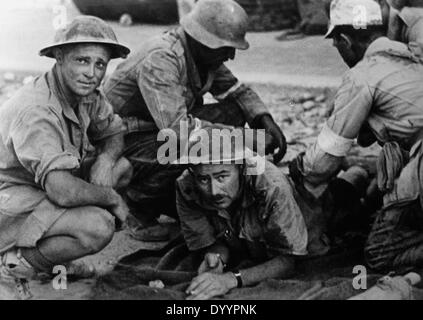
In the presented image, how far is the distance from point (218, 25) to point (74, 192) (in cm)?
159

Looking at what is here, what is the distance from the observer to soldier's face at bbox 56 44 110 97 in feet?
14.5

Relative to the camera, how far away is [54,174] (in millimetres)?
4266

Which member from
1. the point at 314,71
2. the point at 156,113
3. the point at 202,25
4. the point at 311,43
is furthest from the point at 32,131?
the point at 311,43

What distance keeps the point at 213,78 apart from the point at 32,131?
5.73 ft

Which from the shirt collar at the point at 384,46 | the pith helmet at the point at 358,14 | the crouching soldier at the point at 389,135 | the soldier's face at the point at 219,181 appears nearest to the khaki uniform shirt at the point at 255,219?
the soldier's face at the point at 219,181

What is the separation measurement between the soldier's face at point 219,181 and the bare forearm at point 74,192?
49cm

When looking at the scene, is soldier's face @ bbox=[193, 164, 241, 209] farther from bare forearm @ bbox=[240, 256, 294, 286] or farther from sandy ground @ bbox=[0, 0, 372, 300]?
sandy ground @ bbox=[0, 0, 372, 300]

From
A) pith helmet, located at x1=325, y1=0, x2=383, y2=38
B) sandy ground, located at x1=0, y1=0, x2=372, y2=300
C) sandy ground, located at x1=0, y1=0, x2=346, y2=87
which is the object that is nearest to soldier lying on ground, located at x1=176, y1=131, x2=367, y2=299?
pith helmet, located at x1=325, y1=0, x2=383, y2=38

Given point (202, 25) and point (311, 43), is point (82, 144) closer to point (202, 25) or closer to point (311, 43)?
point (202, 25)

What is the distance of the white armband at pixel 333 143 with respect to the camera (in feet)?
15.5

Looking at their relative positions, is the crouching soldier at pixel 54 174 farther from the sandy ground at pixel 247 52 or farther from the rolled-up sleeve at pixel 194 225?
the sandy ground at pixel 247 52

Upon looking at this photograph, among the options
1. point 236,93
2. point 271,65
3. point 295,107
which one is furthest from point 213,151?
point 271,65

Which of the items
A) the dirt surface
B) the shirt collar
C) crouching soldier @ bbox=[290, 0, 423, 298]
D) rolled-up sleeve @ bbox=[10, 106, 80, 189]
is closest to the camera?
rolled-up sleeve @ bbox=[10, 106, 80, 189]

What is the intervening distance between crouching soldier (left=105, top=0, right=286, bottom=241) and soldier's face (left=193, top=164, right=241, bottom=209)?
67 cm
